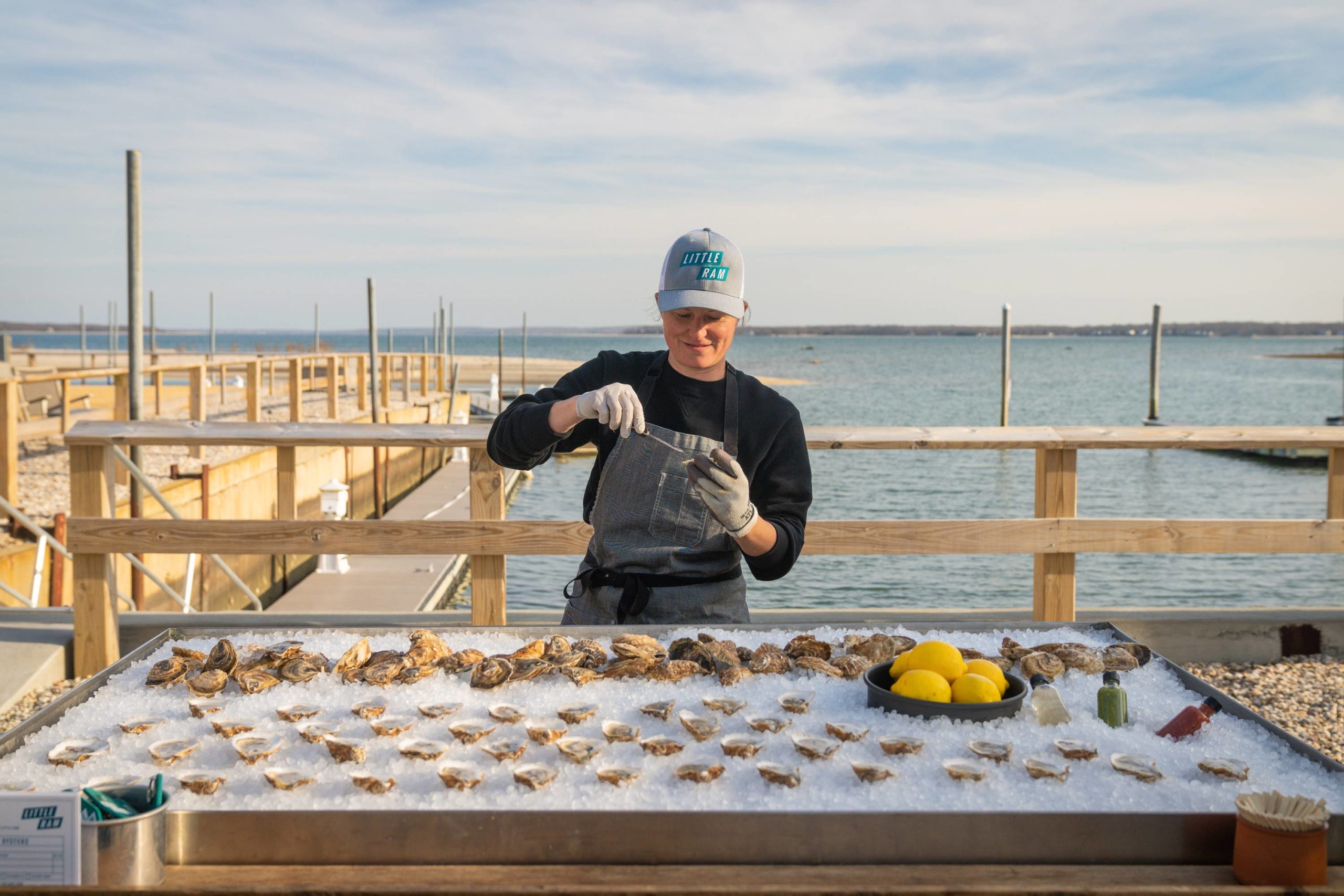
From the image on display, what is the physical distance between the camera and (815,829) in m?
1.29

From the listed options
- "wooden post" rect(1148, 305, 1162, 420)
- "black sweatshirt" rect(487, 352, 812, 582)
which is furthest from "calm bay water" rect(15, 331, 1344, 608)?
"black sweatshirt" rect(487, 352, 812, 582)

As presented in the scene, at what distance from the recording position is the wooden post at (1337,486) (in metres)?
4.26

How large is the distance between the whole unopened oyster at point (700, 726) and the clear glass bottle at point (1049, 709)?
51 centimetres

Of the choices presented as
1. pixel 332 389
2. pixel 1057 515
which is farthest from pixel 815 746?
pixel 332 389

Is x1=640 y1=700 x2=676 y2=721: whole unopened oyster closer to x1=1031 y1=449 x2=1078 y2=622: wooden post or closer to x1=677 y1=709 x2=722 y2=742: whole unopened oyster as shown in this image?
x1=677 y1=709 x2=722 y2=742: whole unopened oyster

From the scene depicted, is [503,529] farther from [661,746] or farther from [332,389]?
[332,389]

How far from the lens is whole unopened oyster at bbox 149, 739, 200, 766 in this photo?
148 cm

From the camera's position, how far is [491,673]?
1.80 meters

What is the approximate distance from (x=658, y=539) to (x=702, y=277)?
0.62 meters

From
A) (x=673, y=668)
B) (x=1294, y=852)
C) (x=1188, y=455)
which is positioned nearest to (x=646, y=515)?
(x=673, y=668)

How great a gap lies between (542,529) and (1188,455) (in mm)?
28300

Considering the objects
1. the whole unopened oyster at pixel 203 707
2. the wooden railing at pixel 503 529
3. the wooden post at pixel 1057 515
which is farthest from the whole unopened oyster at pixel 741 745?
the wooden post at pixel 1057 515

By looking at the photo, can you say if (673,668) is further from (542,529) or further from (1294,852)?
(542,529)

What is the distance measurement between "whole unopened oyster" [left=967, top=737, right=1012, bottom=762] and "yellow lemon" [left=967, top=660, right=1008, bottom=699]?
0.63ft
